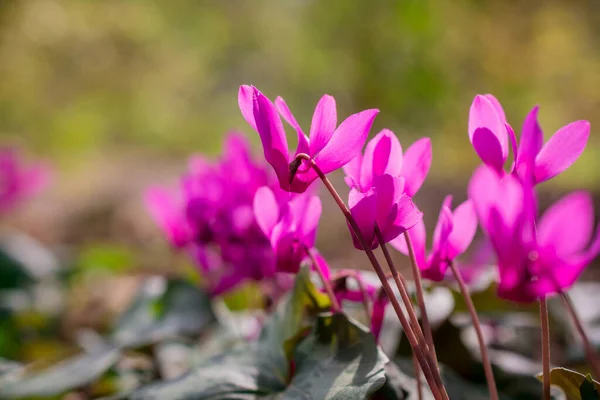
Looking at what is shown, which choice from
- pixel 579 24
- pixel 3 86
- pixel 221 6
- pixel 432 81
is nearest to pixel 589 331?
pixel 3 86

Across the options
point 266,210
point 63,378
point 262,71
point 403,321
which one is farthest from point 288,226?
point 262,71

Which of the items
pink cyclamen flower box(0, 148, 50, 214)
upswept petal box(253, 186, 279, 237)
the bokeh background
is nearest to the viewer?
upswept petal box(253, 186, 279, 237)

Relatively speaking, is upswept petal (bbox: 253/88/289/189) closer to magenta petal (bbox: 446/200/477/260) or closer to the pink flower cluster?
the pink flower cluster

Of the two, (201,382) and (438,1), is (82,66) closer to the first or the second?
(438,1)

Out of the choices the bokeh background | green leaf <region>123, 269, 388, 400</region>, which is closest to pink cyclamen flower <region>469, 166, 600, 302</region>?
green leaf <region>123, 269, 388, 400</region>

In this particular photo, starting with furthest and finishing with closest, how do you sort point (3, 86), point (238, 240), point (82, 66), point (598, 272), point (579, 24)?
point (579, 24), point (82, 66), point (3, 86), point (598, 272), point (238, 240)

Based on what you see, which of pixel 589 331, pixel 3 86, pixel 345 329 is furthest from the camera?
pixel 3 86

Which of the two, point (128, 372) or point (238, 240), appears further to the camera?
point (128, 372)

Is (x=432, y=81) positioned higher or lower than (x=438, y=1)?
lower
